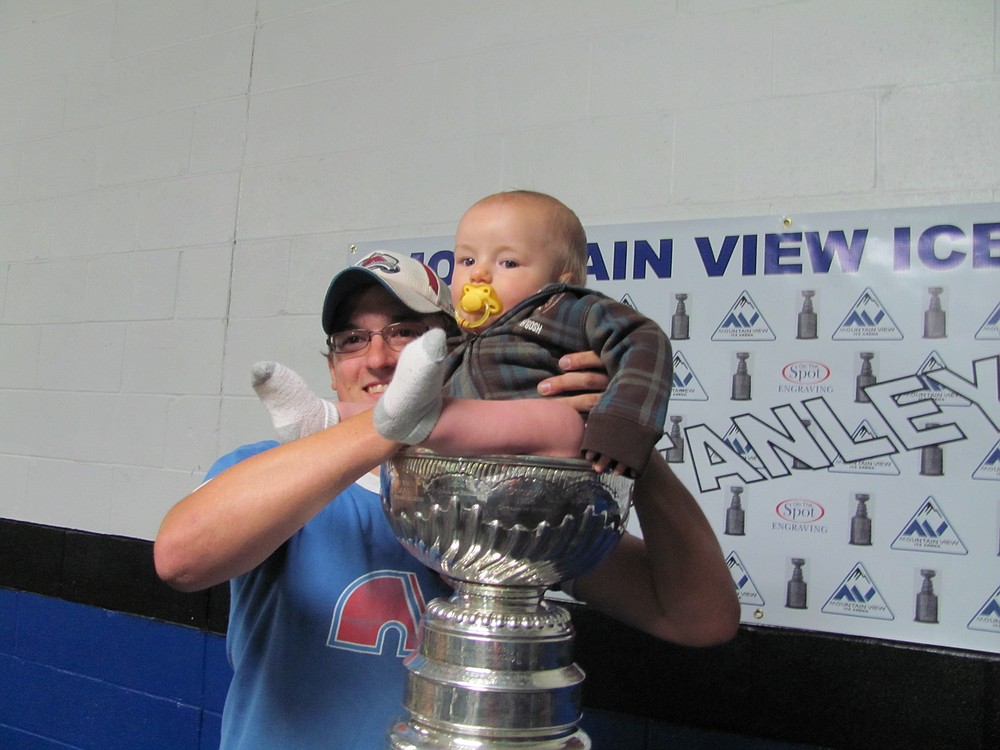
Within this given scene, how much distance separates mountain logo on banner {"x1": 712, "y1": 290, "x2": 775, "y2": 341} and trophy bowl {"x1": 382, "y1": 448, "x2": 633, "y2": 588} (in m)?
0.88

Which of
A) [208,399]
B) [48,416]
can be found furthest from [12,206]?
[208,399]

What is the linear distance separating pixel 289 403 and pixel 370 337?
1.16 feet

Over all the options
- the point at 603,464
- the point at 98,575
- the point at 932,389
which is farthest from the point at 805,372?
the point at 98,575

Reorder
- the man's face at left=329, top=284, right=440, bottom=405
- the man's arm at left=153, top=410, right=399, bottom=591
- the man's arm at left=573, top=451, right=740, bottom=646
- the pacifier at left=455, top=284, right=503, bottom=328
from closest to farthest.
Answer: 1. the man's arm at left=153, top=410, right=399, bottom=591
2. the pacifier at left=455, top=284, right=503, bottom=328
3. the man's arm at left=573, top=451, right=740, bottom=646
4. the man's face at left=329, top=284, right=440, bottom=405

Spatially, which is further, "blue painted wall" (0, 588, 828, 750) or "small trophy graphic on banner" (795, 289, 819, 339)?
"blue painted wall" (0, 588, 828, 750)

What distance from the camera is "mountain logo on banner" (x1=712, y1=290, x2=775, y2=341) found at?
151 centimetres

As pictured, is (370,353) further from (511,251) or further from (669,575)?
(669,575)

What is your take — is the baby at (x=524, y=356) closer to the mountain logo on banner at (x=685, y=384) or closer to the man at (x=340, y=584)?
the man at (x=340, y=584)

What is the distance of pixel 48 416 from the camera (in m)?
2.49

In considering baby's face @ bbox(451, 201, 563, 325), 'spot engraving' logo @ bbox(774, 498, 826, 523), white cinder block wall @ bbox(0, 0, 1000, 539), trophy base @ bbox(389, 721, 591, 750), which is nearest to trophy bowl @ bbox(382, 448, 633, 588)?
trophy base @ bbox(389, 721, 591, 750)

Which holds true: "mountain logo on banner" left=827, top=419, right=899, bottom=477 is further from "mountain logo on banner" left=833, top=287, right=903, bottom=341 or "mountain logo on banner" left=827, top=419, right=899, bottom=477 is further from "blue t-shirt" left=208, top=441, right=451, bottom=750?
"blue t-shirt" left=208, top=441, right=451, bottom=750

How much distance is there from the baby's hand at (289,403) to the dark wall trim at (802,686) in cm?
92

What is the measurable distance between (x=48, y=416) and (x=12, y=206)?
2.32ft

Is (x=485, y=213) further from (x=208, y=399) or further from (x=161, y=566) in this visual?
(x=208, y=399)
